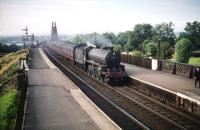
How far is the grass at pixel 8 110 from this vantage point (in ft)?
43.7

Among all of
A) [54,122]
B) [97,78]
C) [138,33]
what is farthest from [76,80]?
[138,33]

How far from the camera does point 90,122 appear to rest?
13172 mm

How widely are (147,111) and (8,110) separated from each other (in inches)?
320

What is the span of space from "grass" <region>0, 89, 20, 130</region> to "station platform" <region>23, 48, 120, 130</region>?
72 centimetres

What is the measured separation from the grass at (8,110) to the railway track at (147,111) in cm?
551

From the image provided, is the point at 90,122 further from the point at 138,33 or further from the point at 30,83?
the point at 138,33

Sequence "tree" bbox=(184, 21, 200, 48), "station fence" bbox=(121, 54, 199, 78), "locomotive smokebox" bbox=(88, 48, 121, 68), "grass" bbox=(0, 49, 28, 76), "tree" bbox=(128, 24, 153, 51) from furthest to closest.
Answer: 1. "tree" bbox=(128, 24, 153, 51)
2. "tree" bbox=(184, 21, 200, 48)
3. "grass" bbox=(0, 49, 28, 76)
4. "locomotive smokebox" bbox=(88, 48, 121, 68)
5. "station fence" bbox=(121, 54, 199, 78)

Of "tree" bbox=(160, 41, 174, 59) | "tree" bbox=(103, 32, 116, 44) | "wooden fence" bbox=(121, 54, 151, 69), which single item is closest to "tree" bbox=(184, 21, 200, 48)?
"tree" bbox=(160, 41, 174, 59)

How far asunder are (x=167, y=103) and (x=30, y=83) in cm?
1252

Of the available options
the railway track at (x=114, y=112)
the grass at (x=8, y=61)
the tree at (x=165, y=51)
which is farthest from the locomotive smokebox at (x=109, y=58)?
the tree at (x=165, y=51)

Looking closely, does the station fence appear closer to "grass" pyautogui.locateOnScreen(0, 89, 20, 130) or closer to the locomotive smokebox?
the locomotive smokebox

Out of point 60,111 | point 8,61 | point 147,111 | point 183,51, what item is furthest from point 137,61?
point 8,61

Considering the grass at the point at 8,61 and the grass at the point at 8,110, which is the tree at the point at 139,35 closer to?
the grass at the point at 8,61

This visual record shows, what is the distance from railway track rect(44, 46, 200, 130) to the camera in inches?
518
